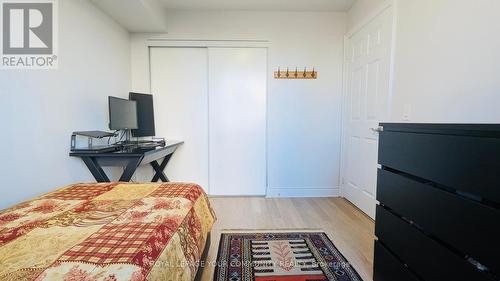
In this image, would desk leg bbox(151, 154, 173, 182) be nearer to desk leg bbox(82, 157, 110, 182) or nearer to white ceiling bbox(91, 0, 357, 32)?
desk leg bbox(82, 157, 110, 182)

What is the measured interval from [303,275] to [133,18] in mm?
Result: 3064

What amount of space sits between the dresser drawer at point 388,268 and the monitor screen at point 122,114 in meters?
2.32

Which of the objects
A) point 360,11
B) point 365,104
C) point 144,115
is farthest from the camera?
point 144,115

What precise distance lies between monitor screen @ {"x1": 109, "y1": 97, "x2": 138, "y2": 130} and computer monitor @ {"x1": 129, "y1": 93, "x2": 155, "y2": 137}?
0.84 ft

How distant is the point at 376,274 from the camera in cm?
145

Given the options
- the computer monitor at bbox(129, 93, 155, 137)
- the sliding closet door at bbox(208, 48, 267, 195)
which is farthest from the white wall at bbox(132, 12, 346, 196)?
the computer monitor at bbox(129, 93, 155, 137)

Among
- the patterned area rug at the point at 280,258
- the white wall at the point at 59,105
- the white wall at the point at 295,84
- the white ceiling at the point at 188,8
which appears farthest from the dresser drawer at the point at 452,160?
the white ceiling at the point at 188,8

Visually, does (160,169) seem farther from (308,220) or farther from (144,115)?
(308,220)

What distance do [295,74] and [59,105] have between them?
8.55 feet

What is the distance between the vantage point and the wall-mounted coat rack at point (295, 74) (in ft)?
10.9

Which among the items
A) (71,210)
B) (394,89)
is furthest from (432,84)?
(71,210)

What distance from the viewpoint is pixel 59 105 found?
6.54 ft

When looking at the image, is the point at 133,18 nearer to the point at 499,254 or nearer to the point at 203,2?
the point at 203,2

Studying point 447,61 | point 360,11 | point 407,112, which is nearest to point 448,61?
point 447,61
